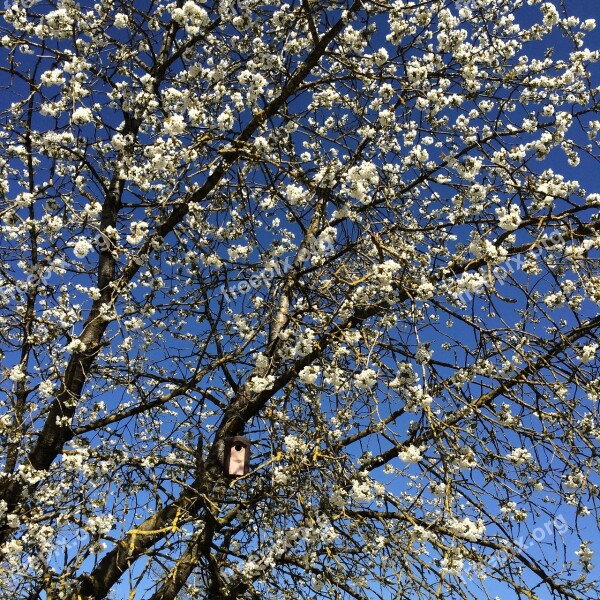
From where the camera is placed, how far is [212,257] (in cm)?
441

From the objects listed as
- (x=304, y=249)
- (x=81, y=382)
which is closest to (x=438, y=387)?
(x=304, y=249)

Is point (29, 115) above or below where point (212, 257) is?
above

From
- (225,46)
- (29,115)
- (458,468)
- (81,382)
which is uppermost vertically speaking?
(225,46)

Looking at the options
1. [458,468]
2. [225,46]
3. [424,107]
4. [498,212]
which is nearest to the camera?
[458,468]

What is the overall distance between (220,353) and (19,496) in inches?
68.5

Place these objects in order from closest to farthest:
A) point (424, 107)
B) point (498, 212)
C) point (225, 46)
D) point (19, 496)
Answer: point (498, 212), point (19, 496), point (424, 107), point (225, 46)

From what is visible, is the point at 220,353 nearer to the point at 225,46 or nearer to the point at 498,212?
the point at 498,212

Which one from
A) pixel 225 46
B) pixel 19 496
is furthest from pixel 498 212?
pixel 19 496

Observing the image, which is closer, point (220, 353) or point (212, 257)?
point (212, 257)

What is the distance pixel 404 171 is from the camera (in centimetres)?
549

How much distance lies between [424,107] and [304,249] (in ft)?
4.74

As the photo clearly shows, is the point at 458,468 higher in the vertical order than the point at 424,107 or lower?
lower

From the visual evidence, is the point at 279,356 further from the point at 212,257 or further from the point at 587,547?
the point at 587,547

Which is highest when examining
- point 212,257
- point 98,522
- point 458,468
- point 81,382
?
point 212,257
